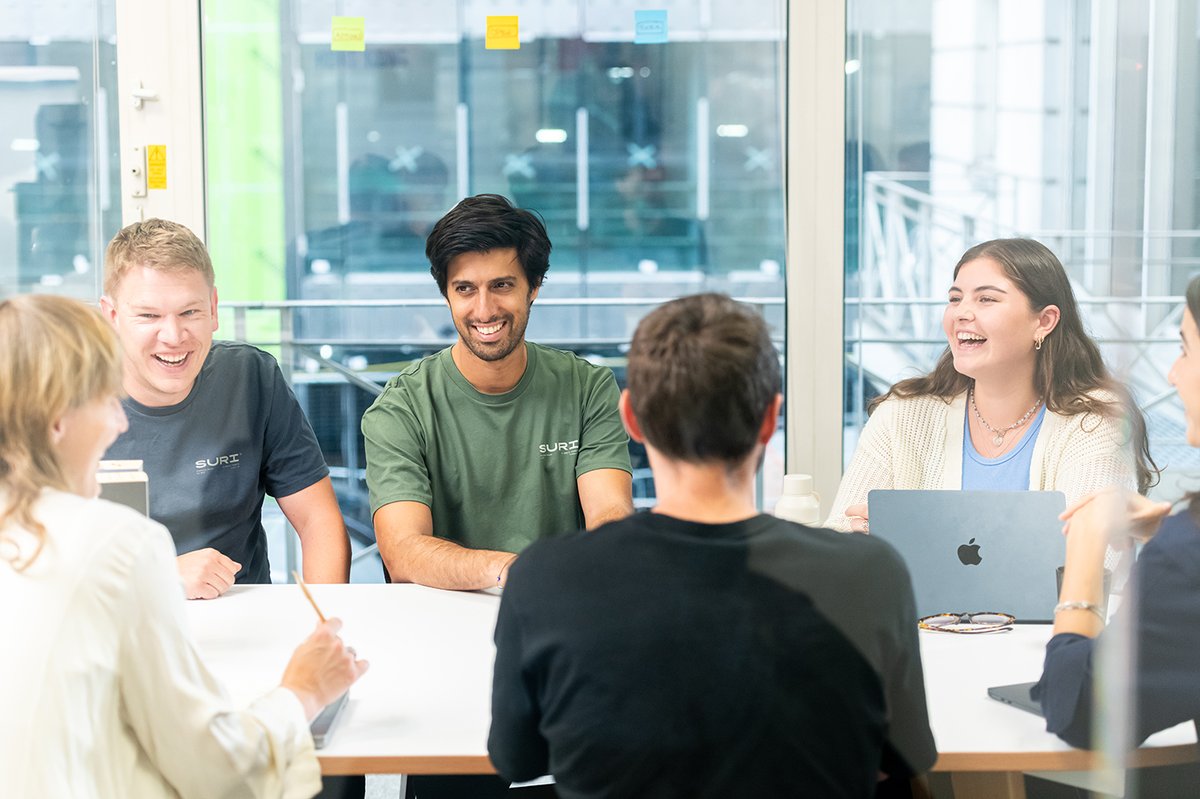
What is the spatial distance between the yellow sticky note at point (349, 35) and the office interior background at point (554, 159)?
16 mm

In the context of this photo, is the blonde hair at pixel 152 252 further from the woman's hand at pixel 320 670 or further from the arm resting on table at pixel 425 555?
the woman's hand at pixel 320 670

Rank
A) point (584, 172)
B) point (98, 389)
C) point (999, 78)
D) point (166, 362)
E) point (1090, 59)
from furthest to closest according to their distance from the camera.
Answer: point (584, 172), point (999, 78), point (166, 362), point (1090, 59), point (98, 389)

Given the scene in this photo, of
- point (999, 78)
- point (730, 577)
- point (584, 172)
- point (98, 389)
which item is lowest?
point (730, 577)

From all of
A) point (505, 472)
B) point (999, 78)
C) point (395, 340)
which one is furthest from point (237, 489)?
point (999, 78)

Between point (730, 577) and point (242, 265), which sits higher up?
point (242, 265)

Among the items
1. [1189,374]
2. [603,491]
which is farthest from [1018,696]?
[603,491]

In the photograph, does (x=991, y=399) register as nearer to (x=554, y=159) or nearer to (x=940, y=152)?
(x=940, y=152)

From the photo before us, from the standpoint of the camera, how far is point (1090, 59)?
1.77 metres

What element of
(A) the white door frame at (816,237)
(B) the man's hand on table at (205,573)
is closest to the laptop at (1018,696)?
(B) the man's hand on table at (205,573)

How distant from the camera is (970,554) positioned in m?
1.73

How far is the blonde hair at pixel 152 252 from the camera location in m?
2.16

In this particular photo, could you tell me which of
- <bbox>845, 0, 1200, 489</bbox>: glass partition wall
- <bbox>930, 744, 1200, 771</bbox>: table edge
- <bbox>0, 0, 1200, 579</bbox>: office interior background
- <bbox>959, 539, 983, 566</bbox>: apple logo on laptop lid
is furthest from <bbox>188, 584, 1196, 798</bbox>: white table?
<bbox>0, 0, 1200, 579</bbox>: office interior background

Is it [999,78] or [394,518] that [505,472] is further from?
[999,78]

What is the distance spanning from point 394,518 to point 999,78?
1.81 metres
